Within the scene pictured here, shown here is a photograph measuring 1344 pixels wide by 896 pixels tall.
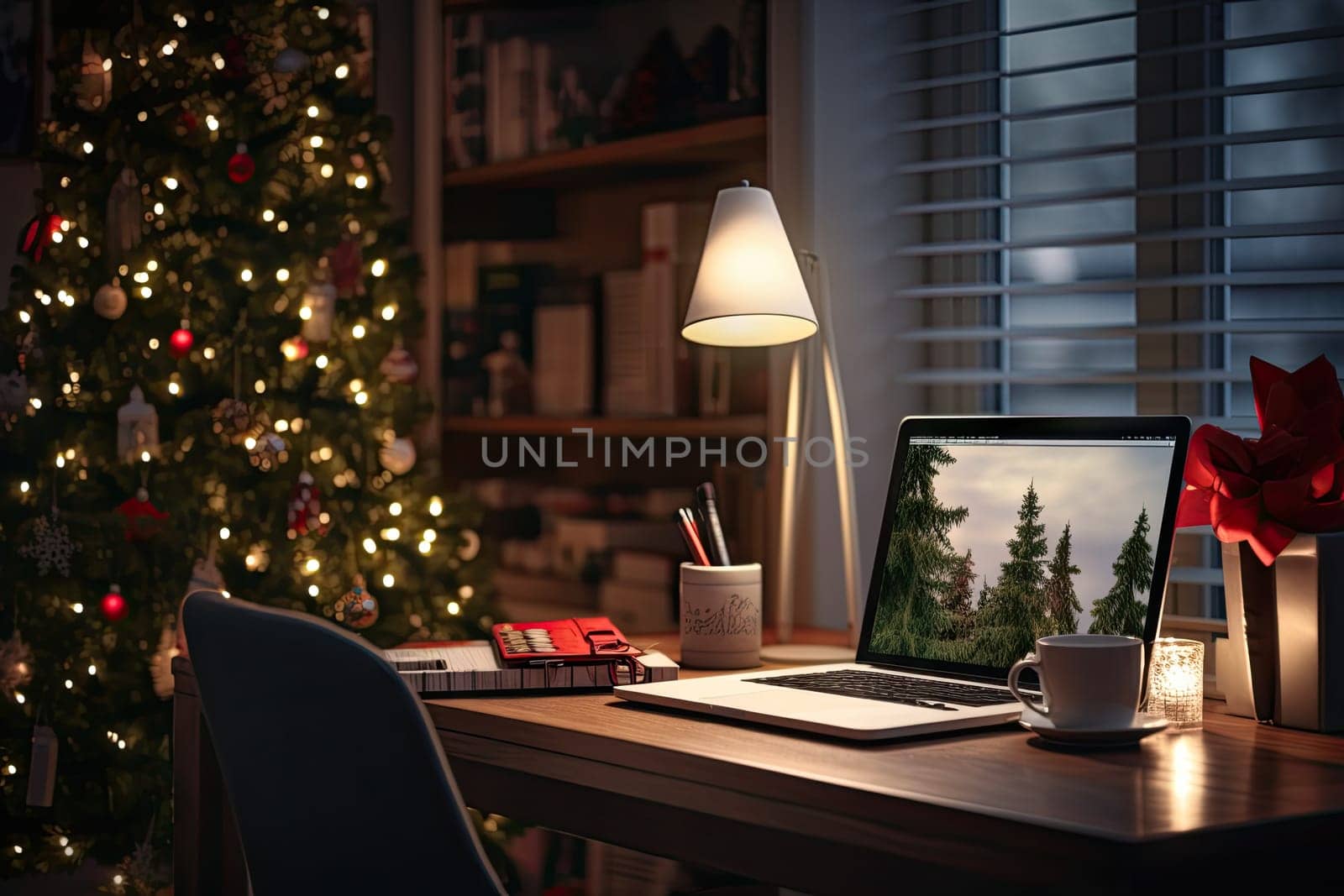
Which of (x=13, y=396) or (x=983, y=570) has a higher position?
(x=13, y=396)

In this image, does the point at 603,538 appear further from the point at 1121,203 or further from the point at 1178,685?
the point at 1178,685

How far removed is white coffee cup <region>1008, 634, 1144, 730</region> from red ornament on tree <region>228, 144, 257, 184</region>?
201 centimetres

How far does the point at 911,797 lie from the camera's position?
0.90 metres

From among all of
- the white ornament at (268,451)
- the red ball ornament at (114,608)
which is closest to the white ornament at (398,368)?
the white ornament at (268,451)

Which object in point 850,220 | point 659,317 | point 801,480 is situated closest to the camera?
point 801,480

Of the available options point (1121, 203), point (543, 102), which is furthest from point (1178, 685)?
point (543, 102)

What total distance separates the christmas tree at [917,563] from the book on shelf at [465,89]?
61.8 inches

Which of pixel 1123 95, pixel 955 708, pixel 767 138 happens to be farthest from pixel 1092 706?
pixel 767 138

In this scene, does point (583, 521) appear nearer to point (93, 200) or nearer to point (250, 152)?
point (250, 152)

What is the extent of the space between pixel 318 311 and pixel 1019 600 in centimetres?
170

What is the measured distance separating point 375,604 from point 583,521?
1.40ft

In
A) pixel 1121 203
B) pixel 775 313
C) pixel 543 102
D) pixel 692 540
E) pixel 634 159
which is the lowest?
pixel 692 540

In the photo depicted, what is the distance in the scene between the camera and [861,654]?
4.84ft

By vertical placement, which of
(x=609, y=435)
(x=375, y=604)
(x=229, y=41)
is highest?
(x=229, y=41)
